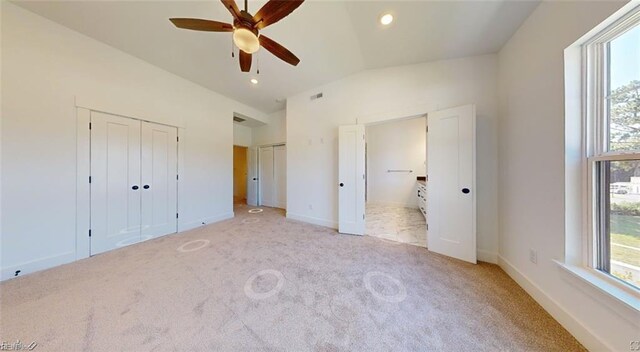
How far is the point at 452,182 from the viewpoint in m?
2.50

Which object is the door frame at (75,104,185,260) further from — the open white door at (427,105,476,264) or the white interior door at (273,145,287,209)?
the open white door at (427,105,476,264)

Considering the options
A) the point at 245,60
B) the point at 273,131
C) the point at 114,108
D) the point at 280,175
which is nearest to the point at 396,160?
the point at 280,175

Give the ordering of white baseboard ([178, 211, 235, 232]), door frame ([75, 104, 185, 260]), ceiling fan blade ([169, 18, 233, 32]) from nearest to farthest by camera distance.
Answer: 1. ceiling fan blade ([169, 18, 233, 32])
2. door frame ([75, 104, 185, 260])
3. white baseboard ([178, 211, 235, 232])

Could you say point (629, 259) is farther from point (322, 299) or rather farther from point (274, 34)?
point (274, 34)

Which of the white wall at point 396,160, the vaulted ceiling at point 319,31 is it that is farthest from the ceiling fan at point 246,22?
the white wall at point 396,160

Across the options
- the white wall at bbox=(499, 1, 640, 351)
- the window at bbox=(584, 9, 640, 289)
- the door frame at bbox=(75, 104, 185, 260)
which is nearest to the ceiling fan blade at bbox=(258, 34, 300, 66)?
the white wall at bbox=(499, 1, 640, 351)

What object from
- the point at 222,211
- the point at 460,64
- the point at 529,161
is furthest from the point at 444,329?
the point at 222,211

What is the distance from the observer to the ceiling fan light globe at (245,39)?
1669mm

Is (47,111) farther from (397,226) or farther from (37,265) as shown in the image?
(397,226)

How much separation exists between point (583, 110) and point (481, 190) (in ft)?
4.20

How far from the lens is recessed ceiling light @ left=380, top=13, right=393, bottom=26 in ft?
6.83

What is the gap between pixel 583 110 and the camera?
4.57 feet

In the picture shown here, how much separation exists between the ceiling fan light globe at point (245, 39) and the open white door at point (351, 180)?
202 cm

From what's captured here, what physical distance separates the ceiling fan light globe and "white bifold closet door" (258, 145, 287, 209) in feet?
13.0
